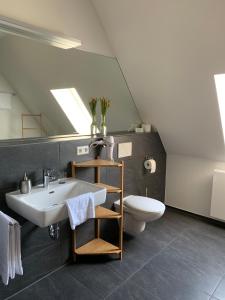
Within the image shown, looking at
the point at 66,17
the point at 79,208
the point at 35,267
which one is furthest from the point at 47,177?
the point at 66,17

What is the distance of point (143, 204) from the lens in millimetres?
2428

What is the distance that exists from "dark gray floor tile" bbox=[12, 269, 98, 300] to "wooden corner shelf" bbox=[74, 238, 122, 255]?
0.25 m

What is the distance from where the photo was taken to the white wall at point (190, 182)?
3.04m

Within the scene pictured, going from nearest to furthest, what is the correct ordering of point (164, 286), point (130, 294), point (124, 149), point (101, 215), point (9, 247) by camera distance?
point (9, 247) < point (130, 294) < point (164, 286) < point (101, 215) < point (124, 149)

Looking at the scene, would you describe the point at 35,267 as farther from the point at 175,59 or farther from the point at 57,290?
the point at 175,59

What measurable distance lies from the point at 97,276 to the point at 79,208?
747 millimetres

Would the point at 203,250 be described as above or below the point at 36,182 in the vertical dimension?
below

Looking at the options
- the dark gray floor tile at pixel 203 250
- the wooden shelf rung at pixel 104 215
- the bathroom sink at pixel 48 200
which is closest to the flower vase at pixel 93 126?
the bathroom sink at pixel 48 200

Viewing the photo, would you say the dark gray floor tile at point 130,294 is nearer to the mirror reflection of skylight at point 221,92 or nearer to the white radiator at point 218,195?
the white radiator at point 218,195

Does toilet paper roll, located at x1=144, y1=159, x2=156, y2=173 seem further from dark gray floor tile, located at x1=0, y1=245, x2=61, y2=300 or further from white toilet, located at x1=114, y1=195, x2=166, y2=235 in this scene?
dark gray floor tile, located at x1=0, y1=245, x2=61, y2=300

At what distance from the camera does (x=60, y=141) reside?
78.8 inches

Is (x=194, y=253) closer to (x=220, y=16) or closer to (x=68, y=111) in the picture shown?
(x=68, y=111)

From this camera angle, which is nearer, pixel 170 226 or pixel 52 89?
pixel 52 89

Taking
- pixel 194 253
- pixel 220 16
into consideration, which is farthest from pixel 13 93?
pixel 194 253
